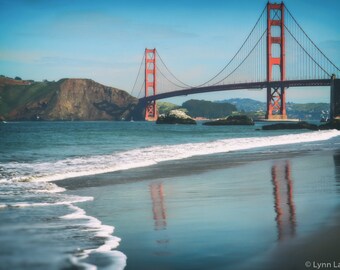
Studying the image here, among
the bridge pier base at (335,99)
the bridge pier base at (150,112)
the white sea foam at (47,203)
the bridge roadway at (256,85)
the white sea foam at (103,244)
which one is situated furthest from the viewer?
the bridge pier base at (150,112)

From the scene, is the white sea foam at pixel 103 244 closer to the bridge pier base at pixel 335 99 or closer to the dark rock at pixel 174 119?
the bridge pier base at pixel 335 99

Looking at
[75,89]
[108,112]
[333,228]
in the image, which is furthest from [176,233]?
[75,89]

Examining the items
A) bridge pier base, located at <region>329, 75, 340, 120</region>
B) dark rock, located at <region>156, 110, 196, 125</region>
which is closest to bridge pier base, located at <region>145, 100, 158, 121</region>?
dark rock, located at <region>156, 110, 196, 125</region>

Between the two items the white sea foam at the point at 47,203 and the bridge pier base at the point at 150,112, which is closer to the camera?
the white sea foam at the point at 47,203

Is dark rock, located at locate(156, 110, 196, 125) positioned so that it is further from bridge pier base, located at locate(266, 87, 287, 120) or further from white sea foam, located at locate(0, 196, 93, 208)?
white sea foam, located at locate(0, 196, 93, 208)

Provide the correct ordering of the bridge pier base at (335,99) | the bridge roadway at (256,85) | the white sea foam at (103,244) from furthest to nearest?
the bridge roadway at (256,85) → the bridge pier base at (335,99) → the white sea foam at (103,244)

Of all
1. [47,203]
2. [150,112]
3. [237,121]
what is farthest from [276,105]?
[47,203]

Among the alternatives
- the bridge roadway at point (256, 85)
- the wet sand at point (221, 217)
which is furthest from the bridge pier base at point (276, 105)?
the wet sand at point (221, 217)
